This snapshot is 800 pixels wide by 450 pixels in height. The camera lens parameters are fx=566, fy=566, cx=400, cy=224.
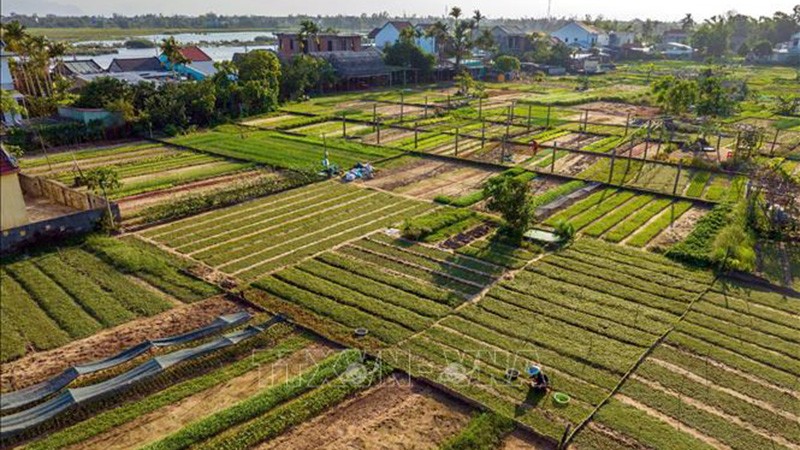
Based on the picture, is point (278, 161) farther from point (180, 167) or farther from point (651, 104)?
point (651, 104)

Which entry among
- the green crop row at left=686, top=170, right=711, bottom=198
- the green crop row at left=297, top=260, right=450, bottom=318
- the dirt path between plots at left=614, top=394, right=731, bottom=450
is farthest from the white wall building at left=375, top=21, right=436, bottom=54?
the dirt path between plots at left=614, top=394, right=731, bottom=450

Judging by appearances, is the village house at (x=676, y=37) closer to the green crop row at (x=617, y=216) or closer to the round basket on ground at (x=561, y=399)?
the green crop row at (x=617, y=216)

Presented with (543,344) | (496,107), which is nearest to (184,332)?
(543,344)

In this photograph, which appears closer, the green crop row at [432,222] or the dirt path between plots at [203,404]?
the dirt path between plots at [203,404]

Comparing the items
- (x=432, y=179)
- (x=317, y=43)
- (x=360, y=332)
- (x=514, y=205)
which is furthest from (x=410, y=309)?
(x=317, y=43)

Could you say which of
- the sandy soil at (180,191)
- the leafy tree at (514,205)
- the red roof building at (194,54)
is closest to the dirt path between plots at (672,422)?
the leafy tree at (514,205)

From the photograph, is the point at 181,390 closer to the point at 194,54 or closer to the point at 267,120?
the point at 267,120
